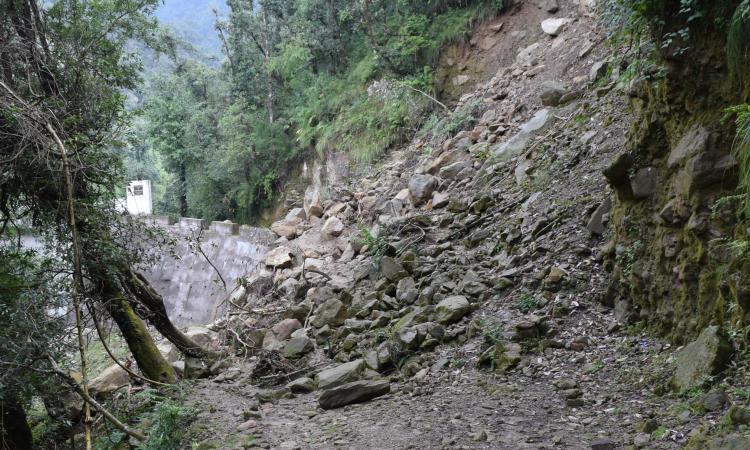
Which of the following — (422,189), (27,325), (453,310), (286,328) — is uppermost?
(422,189)

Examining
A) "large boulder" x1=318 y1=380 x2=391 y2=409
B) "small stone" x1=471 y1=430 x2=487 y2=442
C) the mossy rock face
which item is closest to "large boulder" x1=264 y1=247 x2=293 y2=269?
"large boulder" x1=318 y1=380 x2=391 y2=409

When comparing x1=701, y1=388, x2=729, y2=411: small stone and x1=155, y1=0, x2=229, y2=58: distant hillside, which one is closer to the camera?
x1=701, y1=388, x2=729, y2=411: small stone

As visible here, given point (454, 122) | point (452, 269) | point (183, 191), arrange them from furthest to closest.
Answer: point (183, 191) → point (454, 122) → point (452, 269)

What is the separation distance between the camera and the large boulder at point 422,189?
10242mm

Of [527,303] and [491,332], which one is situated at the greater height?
[527,303]

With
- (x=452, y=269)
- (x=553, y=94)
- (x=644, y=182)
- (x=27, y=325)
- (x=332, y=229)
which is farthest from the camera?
(x=332, y=229)

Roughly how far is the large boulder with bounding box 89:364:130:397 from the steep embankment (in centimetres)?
129

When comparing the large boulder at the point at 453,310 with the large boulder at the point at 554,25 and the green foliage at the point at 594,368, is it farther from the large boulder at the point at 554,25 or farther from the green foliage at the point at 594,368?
the large boulder at the point at 554,25

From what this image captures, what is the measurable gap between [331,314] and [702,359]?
16.5 ft

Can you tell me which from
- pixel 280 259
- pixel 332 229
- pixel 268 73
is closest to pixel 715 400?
pixel 332 229

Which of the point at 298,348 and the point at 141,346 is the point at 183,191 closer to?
the point at 141,346

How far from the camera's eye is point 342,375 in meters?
5.90

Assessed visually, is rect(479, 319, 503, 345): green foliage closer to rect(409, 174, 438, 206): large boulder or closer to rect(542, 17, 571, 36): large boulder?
rect(409, 174, 438, 206): large boulder

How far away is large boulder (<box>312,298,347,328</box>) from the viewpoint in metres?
7.80
